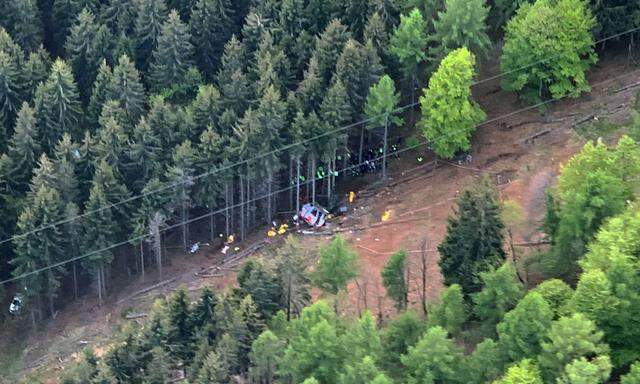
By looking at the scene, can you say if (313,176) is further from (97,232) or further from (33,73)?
(33,73)

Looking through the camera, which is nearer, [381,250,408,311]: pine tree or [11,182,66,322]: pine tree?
[381,250,408,311]: pine tree

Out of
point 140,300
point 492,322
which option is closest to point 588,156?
point 492,322

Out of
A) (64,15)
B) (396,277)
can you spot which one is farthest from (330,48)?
(64,15)

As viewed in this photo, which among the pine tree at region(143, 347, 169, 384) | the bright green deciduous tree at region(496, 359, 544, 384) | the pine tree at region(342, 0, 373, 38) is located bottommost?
the pine tree at region(143, 347, 169, 384)

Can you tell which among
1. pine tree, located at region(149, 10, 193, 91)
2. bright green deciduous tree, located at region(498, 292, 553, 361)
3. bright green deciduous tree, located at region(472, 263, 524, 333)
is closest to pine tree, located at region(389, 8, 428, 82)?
pine tree, located at region(149, 10, 193, 91)

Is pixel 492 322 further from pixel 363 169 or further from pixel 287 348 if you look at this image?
pixel 363 169

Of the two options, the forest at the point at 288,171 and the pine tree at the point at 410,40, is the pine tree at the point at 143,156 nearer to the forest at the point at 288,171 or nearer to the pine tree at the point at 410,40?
the forest at the point at 288,171

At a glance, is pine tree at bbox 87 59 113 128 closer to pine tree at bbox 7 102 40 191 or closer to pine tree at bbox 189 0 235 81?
pine tree at bbox 7 102 40 191
